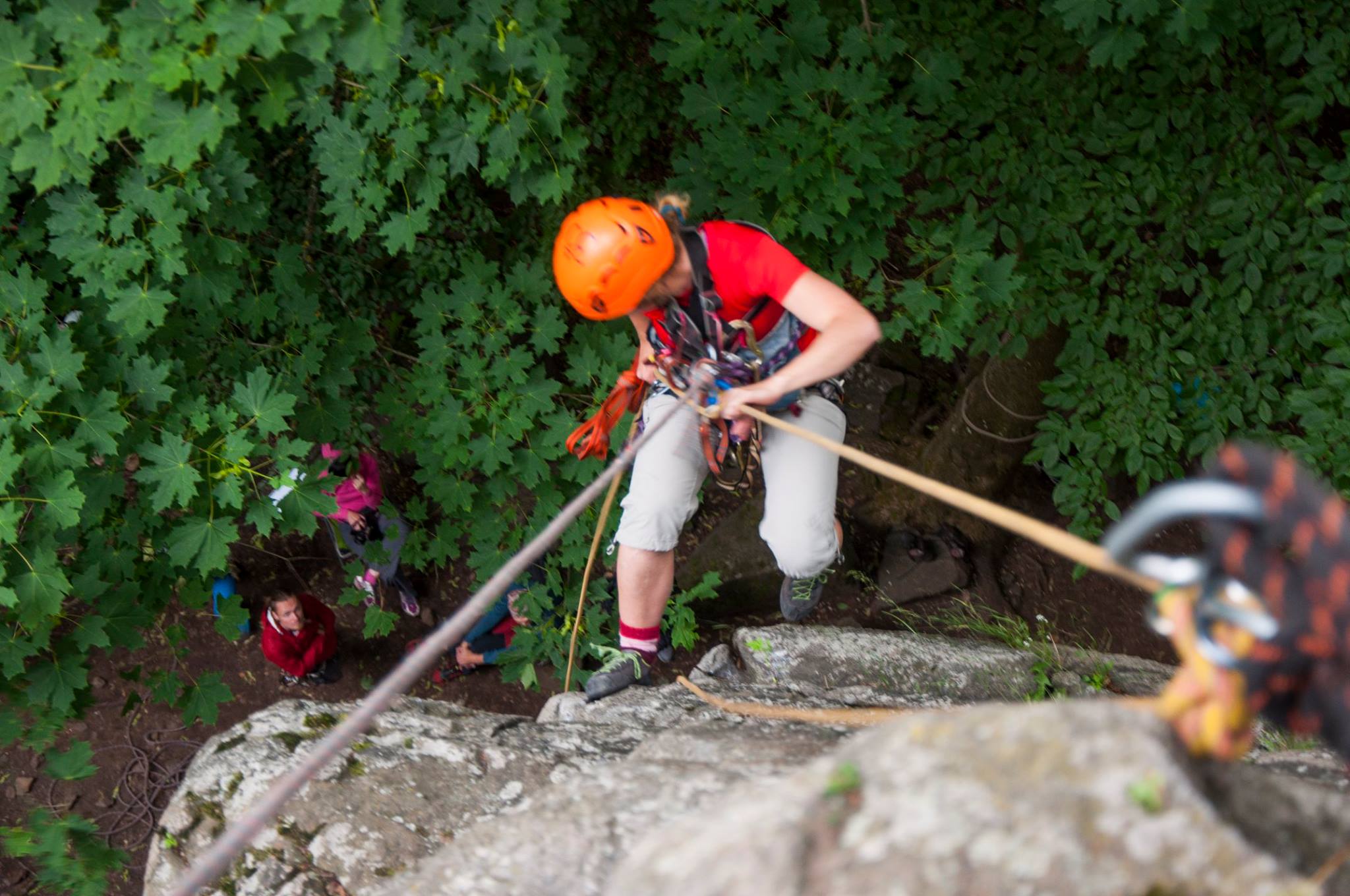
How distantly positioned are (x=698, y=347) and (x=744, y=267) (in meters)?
0.29

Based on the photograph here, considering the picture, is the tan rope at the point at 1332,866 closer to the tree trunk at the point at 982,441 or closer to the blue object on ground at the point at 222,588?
the tree trunk at the point at 982,441

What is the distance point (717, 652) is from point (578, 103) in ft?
8.90

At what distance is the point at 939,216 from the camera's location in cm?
484

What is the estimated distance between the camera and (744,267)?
249 cm

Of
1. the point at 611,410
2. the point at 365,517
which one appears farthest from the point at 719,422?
the point at 365,517

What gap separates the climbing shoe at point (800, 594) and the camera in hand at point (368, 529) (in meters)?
2.44

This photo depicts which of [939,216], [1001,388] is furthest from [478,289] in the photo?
[1001,388]

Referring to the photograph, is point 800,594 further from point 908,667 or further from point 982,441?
point 982,441

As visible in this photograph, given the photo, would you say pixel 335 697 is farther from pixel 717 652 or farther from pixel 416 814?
pixel 416 814

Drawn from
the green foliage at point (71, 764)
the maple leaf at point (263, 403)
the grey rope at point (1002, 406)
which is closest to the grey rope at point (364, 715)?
the maple leaf at point (263, 403)

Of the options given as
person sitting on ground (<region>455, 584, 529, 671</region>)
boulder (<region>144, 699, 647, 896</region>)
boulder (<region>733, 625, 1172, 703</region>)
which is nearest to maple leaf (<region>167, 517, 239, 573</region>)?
boulder (<region>144, 699, 647, 896</region>)

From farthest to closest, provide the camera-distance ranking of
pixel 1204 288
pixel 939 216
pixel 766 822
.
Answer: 1. pixel 939 216
2. pixel 1204 288
3. pixel 766 822

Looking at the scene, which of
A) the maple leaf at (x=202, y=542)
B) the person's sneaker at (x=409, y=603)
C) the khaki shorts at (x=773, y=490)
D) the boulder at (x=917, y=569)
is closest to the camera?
the khaki shorts at (x=773, y=490)

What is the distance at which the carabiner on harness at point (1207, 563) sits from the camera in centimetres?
109
